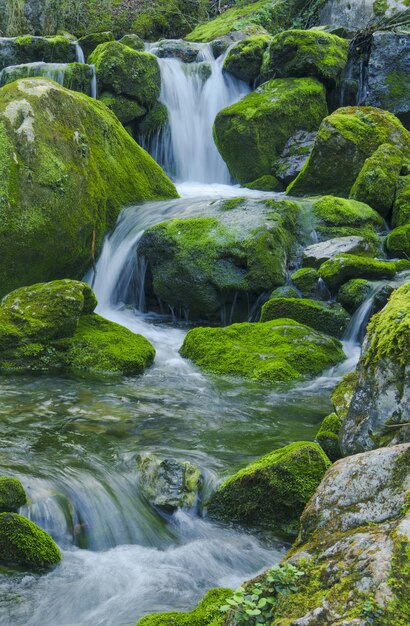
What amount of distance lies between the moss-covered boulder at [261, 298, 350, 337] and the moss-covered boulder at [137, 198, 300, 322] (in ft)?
2.56

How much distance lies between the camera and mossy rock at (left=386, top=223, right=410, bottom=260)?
11055 mm

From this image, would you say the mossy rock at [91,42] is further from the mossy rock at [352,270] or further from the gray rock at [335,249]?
the mossy rock at [352,270]

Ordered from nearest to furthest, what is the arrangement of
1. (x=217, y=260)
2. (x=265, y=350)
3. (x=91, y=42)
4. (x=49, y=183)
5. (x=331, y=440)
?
1. (x=331, y=440)
2. (x=265, y=350)
3. (x=49, y=183)
4. (x=217, y=260)
5. (x=91, y=42)

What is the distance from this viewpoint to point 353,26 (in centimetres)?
2244

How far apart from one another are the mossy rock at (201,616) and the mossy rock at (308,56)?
1683cm

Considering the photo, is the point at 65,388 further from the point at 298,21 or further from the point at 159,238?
the point at 298,21

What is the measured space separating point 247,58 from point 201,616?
18792 millimetres

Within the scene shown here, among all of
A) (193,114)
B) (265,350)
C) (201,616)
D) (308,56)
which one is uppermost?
(308,56)

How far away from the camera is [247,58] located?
64.4 ft

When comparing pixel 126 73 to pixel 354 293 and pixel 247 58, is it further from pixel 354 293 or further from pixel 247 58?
pixel 354 293

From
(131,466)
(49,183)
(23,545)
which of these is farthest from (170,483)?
(49,183)

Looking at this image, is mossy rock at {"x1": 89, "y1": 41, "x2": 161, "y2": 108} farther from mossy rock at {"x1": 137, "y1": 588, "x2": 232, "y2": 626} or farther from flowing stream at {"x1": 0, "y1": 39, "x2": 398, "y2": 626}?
mossy rock at {"x1": 137, "y1": 588, "x2": 232, "y2": 626}

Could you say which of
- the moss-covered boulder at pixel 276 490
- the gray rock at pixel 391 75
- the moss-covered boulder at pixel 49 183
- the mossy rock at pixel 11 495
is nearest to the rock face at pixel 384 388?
the moss-covered boulder at pixel 276 490

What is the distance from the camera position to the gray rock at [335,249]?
10.6 m
